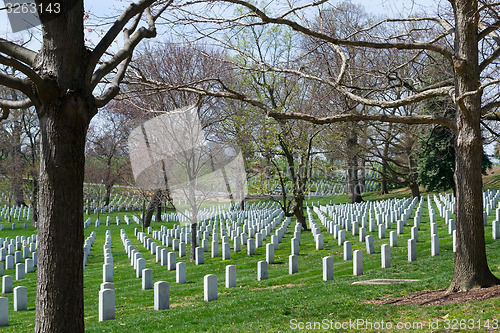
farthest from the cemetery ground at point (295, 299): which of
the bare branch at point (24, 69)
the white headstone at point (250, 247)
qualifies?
the bare branch at point (24, 69)

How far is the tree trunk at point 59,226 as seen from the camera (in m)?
5.05

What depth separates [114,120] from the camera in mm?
42031

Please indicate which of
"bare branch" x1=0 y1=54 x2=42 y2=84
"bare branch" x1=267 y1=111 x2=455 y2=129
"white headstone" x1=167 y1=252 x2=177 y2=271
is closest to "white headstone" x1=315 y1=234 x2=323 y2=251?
"white headstone" x1=167 y1=252 x2=177 y2=271

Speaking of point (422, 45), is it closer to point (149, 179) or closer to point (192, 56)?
point (192, 56)

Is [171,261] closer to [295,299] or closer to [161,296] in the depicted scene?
[161,296]

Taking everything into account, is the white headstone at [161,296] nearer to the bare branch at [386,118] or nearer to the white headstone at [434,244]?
the bare branch at [386,118]

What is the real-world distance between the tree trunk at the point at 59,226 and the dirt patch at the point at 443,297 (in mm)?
4522

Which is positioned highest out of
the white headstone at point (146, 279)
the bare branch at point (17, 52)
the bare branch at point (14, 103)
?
the bare branch at point (17, 52)

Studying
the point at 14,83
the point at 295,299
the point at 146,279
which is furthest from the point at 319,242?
the point at 14,83

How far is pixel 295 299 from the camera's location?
834cm

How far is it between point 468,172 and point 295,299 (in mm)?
3493

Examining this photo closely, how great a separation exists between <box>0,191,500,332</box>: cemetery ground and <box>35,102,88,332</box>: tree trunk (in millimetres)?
2256

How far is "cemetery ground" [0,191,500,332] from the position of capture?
641 cm

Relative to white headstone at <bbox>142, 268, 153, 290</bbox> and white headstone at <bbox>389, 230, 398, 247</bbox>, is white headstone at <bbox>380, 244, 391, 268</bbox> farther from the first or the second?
white headstone at <bbox>142, 268, 153, 290</bbox>
